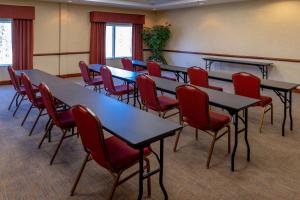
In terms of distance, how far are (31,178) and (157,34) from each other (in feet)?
24.9

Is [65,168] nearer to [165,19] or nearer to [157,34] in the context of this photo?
[157,34]

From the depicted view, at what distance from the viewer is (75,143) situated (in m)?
3.40

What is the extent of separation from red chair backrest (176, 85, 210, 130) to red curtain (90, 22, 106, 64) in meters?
6.12

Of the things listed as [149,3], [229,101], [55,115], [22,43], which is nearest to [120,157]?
[55,115]

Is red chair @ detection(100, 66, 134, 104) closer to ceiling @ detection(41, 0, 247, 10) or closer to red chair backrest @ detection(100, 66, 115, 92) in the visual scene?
red chair backrest @ detection(100, 66, 115, 92)

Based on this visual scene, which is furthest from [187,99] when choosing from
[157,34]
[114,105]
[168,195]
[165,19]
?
[165,19]

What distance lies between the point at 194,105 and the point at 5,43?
Result: 634 centimetres

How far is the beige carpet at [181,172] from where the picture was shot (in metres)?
2.36

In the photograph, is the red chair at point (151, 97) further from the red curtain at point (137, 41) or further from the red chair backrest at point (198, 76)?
the red curtain at point (137, 41)

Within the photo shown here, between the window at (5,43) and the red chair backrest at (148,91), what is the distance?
5140 millimetres

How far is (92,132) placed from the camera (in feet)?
6.19

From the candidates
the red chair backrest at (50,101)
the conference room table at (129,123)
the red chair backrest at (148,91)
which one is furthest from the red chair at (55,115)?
the red chair backrest at (148,91)

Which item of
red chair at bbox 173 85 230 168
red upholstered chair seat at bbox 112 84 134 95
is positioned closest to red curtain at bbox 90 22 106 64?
red upholstered chair seat at bbox 112 84 134 95

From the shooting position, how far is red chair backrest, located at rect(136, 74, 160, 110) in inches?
137
